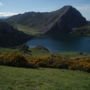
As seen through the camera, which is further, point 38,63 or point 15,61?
point 38,63

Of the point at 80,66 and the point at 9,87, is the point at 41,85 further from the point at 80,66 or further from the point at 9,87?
the point at 80,66

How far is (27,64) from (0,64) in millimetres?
4211

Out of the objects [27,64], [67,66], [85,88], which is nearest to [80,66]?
[67,66]

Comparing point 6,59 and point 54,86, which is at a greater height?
point 6,59

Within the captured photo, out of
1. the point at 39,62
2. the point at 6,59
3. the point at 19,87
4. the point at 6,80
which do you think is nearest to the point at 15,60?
the point at 6,59

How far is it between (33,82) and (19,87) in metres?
2.65

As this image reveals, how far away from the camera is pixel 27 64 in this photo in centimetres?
3584

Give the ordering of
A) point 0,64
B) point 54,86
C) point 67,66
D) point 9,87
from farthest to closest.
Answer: point 67,66, point 0,64, point 54,86, point 9,87

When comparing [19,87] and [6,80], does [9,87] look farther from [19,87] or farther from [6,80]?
[6,80]

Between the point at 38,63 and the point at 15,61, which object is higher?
the point at 15,61

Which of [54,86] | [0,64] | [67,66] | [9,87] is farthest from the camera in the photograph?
[67,66]

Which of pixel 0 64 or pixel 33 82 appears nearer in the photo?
pixel 33 82

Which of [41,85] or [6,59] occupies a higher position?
[6,59]

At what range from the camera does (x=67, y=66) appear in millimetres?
37656
